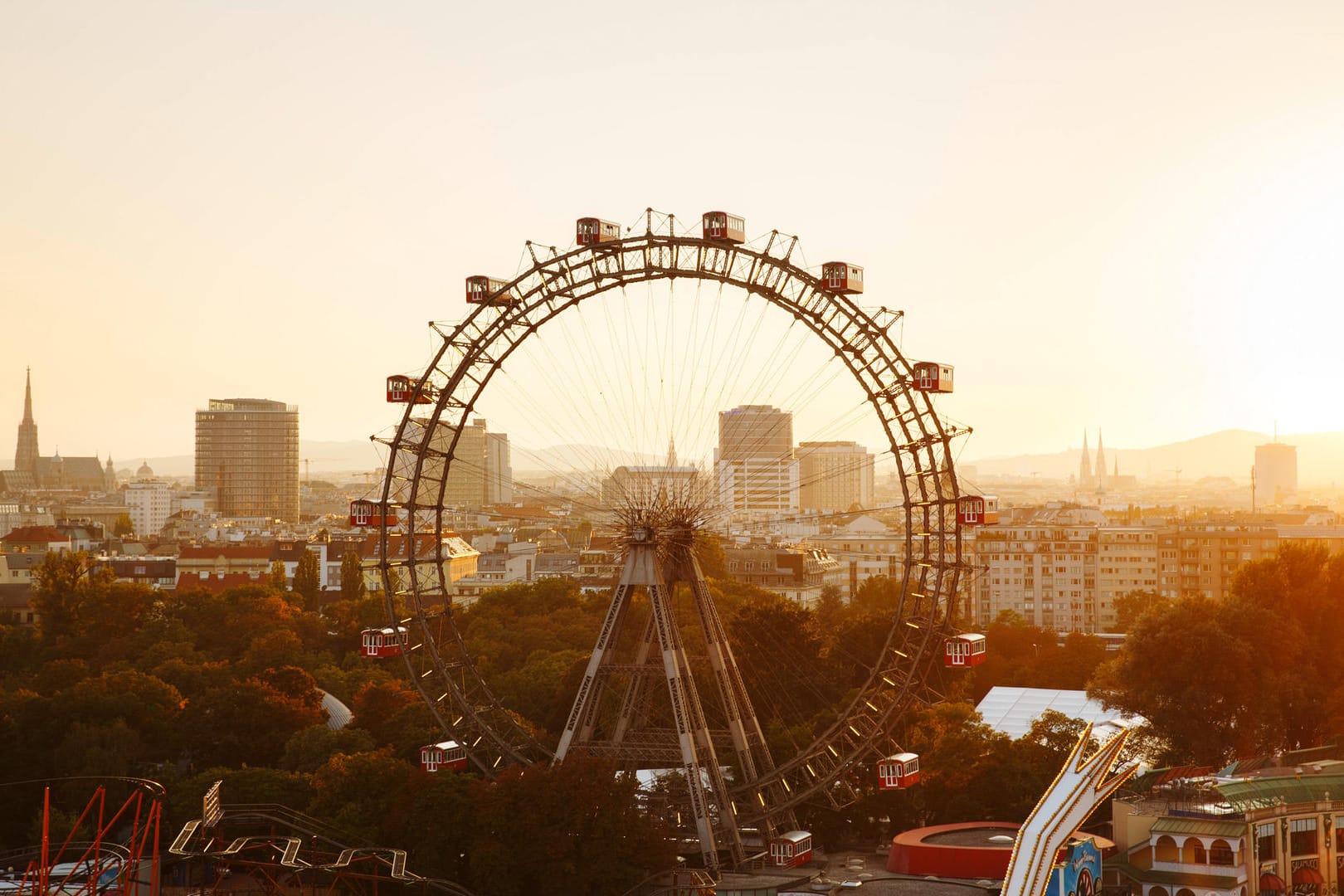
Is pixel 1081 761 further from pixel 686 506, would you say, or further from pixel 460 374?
pixel 460 374

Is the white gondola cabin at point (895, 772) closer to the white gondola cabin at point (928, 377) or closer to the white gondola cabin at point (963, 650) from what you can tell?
the white gondola cabin at point (963, 650)

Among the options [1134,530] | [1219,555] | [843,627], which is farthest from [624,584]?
[1134,530]

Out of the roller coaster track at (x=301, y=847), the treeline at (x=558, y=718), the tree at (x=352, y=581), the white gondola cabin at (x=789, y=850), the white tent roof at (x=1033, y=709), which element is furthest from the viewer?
the tree at (x=352, y=581)

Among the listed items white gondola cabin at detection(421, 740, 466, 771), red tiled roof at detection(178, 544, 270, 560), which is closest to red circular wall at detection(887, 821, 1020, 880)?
white gondola cabin at detection(421, 740, 466, 771)

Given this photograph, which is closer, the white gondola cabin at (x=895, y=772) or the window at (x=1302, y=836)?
the window at (x=1302, y=836)

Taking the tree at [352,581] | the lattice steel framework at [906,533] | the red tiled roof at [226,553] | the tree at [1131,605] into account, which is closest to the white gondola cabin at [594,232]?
the lattice steel framework at [906,533]
